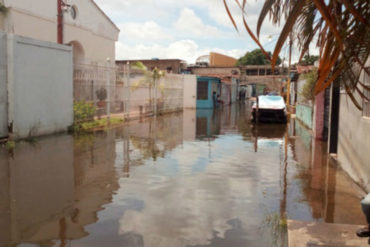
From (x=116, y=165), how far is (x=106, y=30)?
1817cm

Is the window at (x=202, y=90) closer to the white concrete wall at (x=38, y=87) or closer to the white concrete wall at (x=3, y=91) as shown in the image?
the white concrete wall at (x=38, y=87)

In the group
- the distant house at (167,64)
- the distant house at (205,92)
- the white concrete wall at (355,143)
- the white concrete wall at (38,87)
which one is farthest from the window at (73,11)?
the distant house at (167,64)

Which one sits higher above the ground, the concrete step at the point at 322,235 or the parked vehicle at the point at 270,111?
the parked vehicle at the point at 270,111

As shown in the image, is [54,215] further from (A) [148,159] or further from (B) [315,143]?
(B) [315,143]

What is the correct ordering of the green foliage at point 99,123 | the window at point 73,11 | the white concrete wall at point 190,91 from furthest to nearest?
1. the white concrete wall at point 190,91
2. the window at point 73,11
3. the green foliage at point 99,123

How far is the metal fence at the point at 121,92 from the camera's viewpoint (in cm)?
1406

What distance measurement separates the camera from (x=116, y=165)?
7.96 meters

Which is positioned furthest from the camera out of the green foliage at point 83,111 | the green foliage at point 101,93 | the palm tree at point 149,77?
the palm tree at point 149,77

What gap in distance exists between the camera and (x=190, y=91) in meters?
29.9

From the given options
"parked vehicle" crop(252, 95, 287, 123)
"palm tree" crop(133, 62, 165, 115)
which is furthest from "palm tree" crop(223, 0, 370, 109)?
"palm tree" crop(133, 62, 165, 115)

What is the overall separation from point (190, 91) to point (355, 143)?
2332cm

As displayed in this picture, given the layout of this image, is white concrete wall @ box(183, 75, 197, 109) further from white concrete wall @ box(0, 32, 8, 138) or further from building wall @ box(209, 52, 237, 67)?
white concrete wall @ box(0, 32, 8, 138)

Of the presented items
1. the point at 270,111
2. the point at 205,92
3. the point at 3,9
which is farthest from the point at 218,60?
the point at 3,9

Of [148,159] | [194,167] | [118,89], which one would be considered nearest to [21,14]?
[118,89]
